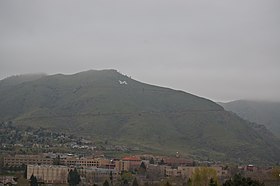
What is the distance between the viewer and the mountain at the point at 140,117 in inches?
4577

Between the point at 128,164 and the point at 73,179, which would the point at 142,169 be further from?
the point at 73,179

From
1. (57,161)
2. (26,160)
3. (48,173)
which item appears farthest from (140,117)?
(48,173)

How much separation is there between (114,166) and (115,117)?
58.2 meters

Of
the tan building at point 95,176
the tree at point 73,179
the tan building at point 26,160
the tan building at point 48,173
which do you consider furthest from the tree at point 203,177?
the tan building at point 26,160

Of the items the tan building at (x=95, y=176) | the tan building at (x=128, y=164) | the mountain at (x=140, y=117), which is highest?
the mountain at (x=140, y=117)

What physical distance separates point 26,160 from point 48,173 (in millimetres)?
12310

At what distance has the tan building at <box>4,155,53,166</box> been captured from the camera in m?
69.8

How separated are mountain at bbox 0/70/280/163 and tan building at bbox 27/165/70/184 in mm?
42154

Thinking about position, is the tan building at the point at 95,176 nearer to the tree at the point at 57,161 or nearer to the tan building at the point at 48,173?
the tan building at the point at 48,173

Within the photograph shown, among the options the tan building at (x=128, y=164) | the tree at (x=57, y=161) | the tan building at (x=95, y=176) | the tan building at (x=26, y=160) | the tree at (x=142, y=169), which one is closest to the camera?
the tan building at (x=95, y=176)

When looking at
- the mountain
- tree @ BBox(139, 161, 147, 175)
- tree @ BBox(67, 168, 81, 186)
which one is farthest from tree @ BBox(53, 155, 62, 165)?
the mountain

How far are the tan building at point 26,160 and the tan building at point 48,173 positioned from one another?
8.26 meters

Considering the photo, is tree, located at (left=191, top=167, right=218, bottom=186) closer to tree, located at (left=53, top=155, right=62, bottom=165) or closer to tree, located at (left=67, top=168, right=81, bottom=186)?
tree, located at (left=67, top=168, right=81, bottom=186)

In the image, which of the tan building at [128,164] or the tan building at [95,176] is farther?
the tan building at [128,164]
